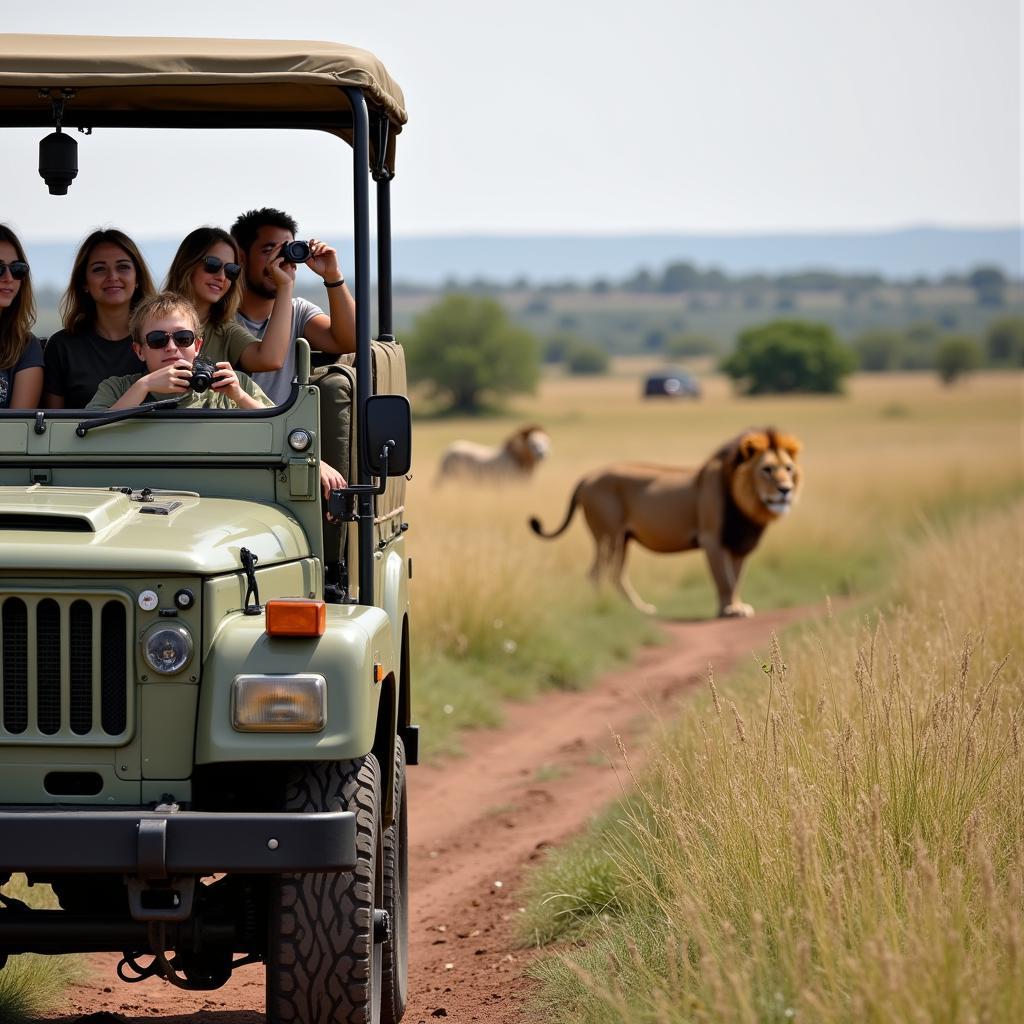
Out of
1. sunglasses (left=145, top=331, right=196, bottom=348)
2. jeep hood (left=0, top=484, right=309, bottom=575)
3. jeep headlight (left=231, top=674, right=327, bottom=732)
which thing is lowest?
jeep headlight (left=231, top=674, right=327, bottom=732)

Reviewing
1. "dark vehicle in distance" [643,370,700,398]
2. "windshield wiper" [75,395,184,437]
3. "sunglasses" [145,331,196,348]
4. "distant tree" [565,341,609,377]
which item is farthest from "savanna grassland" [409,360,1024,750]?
"distant tree" [565,341,609,377]

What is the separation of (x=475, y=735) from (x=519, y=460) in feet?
44.9

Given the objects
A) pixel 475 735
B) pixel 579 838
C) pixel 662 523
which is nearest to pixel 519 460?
pixel 662 523

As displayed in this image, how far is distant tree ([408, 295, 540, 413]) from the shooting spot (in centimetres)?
6875

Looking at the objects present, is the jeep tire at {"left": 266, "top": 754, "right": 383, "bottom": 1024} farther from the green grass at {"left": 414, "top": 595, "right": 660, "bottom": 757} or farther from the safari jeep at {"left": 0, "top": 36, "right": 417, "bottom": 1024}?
the green grass at {"left": 414, "top": 595, "right": 660, "bottom": 757}

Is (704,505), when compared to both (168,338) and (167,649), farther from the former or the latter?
(167,649)

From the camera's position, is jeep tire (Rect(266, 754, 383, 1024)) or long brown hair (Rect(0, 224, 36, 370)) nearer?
jeep tire (Rect(266, 754, 383, 1024))

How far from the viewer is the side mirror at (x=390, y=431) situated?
4746mm

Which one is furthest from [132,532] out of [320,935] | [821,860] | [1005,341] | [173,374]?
[1005,341]

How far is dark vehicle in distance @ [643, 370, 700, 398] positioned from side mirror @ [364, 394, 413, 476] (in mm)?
72379

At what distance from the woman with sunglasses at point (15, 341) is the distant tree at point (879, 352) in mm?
98212

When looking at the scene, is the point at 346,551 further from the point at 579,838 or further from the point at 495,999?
the point at 579,838

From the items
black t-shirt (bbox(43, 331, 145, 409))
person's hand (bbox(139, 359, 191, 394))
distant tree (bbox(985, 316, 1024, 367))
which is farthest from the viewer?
distant tree (bbox(985, 316, 1024, 367))

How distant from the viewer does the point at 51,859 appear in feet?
12.5
